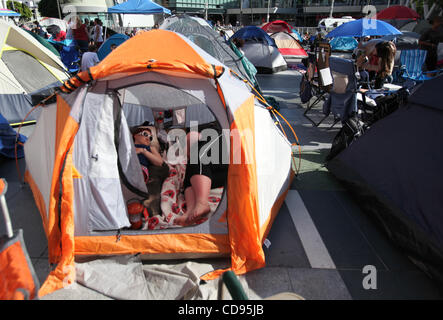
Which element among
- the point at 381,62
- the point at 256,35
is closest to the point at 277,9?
the point at 256,35

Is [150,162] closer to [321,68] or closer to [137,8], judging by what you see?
[321,68]

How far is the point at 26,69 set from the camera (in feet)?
20.5

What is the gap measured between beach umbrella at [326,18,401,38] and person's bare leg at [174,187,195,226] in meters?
9.05

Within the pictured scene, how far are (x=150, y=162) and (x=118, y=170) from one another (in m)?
0.64

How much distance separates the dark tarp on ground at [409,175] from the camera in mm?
2473

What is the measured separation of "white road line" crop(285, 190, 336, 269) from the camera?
8.74 feet

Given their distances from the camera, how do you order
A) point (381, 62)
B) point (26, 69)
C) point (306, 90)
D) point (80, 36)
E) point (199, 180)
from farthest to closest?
point (80, 36)
point (306, 90)
point (26, 69)
point (381, 62)
point (199, 180)

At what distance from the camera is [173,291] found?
7.45 ft

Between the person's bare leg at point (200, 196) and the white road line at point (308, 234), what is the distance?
3.42ft

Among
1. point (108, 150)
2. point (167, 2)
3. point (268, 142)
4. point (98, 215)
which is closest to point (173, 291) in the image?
point (98, 215)

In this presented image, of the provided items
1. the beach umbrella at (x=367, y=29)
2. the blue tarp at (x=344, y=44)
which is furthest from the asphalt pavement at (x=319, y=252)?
the blue tarp at (x=344, y=44)

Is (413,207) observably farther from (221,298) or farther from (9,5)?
(9,5)

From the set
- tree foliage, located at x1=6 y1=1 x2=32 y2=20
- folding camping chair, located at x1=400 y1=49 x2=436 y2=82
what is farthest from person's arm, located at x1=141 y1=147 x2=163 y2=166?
tree foliage, located at x1=6 y1=1 x2=32 y2=20

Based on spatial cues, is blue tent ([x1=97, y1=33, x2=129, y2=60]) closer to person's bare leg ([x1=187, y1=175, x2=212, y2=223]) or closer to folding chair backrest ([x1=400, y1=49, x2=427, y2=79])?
person's bare leg ([x1=187, y1=175, x2=212, y2=223])
